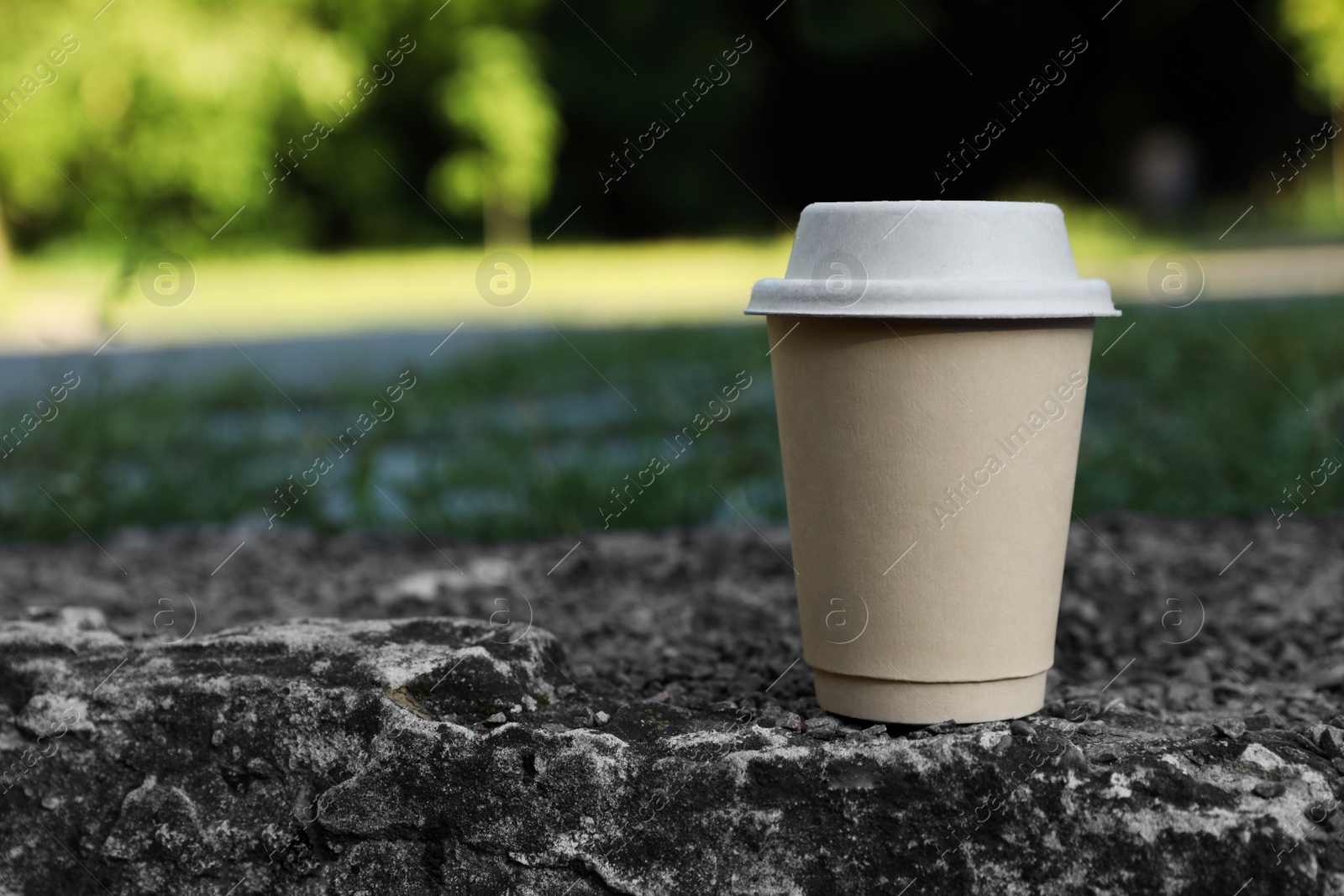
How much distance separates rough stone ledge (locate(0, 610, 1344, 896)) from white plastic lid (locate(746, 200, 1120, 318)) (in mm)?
613

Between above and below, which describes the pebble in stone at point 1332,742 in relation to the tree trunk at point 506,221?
below

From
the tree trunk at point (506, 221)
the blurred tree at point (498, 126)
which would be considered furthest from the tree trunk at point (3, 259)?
the tree trunk at point (506, 221)

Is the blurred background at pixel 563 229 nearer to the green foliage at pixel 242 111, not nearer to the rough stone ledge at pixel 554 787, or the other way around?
the green foliage at pixel 242 111

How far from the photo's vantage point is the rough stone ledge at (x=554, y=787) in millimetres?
1713

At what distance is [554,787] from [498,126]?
1491cm

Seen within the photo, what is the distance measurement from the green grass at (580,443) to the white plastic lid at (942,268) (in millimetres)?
2039

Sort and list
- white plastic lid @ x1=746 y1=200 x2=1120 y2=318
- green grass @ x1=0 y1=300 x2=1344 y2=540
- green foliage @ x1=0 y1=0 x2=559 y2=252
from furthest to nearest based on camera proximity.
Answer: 1. green foliage @ x1=0 y1=0 x2=559 y2=252
2. green grass @ x1=0 y1=300 x2=1344 y2=540
3. white plastic lid @ x1=746 y1=200 x2=1120 y2=318

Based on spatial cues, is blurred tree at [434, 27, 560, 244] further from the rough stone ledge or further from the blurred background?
the rough stone ledge

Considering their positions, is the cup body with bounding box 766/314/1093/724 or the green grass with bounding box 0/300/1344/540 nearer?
the cup body with bounding box 766/314/1093/724

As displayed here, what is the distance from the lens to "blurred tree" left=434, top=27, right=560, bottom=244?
15938 millimetres

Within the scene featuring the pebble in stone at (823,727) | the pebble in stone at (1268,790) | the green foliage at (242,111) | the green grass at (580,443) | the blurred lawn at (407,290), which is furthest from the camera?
the green foliage at (242,111)

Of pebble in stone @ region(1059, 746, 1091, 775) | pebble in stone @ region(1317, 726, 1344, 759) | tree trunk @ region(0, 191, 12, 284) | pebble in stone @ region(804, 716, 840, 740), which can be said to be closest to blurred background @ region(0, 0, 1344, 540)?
tree trunk @ region(0, 191, 12, 284)

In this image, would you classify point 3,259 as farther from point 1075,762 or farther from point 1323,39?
point 1075,762

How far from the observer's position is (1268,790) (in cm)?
171
